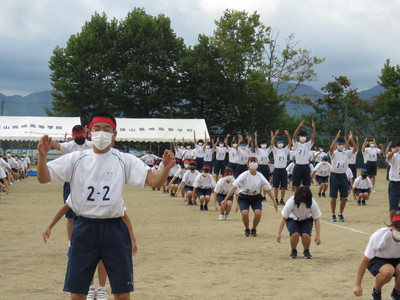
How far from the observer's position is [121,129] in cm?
3831

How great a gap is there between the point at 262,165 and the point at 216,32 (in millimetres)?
34525

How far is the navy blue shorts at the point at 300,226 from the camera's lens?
10.1 meters

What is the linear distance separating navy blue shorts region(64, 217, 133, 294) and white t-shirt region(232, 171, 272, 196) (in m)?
8.12

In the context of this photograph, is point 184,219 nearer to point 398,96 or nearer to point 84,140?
point 84,140

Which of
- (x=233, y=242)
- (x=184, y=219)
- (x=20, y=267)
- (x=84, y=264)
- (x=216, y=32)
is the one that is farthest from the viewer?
(x=216, y=32)

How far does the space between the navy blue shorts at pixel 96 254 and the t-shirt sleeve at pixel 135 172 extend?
15.9 inches

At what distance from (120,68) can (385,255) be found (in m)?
47.1

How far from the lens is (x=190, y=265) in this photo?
9.52 meters

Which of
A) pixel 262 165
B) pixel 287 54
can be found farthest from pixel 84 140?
pixel 287 54

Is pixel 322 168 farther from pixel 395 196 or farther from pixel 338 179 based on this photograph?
pixel 395 196

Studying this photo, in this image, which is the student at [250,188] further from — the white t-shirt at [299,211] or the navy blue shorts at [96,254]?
the navy blue shorts at [96,254]

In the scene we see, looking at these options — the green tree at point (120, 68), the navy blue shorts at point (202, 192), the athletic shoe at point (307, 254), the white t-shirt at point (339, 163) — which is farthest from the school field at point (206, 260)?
the green tree at point (120, 68)

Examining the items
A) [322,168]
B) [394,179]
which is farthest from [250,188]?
[322,168]

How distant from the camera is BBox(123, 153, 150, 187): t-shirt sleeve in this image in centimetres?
525
